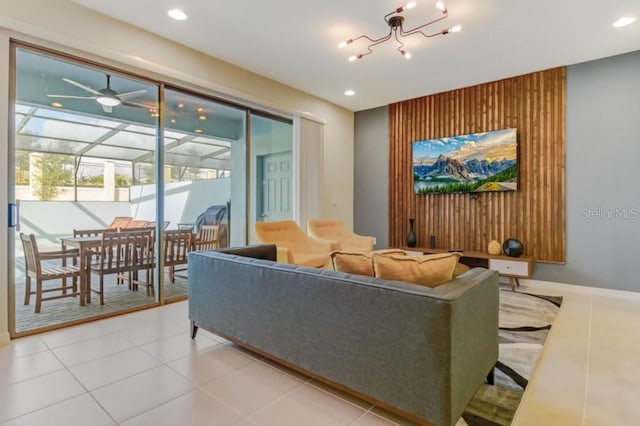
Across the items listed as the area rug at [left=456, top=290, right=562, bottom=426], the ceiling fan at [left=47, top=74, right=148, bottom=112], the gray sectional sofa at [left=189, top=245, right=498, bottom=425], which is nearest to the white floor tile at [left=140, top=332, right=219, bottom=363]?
the gray sectional sofa at [left=189, top=245, right=498, bottom=425]

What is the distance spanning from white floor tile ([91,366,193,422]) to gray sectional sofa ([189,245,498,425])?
486 millimetres

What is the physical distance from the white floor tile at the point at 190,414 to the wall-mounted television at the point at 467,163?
4496 mm

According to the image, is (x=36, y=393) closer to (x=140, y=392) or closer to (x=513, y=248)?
(x=140, y=392)

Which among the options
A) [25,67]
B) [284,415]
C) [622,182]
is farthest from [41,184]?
[622,182]

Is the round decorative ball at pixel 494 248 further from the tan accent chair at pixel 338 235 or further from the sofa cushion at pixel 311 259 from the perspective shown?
the sofa cushion at pixel 311 259

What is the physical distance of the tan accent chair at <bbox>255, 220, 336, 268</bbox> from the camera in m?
4.10

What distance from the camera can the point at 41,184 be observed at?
311 cm

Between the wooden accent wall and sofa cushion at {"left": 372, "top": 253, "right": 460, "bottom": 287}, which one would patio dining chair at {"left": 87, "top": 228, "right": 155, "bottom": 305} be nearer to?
sofa cushion at {"left": 372, "top": 253, "right": 460, "bottom": 287}

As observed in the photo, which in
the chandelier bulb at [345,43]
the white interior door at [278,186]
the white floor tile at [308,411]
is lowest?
the white floor tile at [308,411]

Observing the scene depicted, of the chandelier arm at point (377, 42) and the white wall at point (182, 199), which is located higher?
the chandelier arm at point (377, 42)

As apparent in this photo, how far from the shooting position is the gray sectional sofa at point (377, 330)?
1.47 metres

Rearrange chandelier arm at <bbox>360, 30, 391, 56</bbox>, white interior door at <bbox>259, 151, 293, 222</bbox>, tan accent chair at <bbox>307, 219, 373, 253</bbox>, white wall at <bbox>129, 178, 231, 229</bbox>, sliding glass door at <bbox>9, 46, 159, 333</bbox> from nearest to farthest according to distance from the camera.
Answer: sliding glass door at <bbox>9, 46, 159, 333</bbox> → chandelier arm at <bbox>360, 30, 391, 56</bbox> → white wall at <bbox>129, 178, 231, 229</bbox> → tan accent chair at <bbox>307, 219, 373, 253</bbox> → white interior door at <bbox>259, 151, 293, 222</bbox>

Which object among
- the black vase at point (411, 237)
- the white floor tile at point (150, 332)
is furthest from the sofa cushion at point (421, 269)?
the black vase at point (411, 237)

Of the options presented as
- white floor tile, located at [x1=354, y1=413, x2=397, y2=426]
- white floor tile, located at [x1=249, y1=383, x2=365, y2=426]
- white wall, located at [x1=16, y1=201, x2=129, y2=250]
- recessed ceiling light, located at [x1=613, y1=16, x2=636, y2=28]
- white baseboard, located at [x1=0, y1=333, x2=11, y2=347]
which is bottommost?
white floor tile, located at [x1=354, y1=413, x2=397, y2=426]
